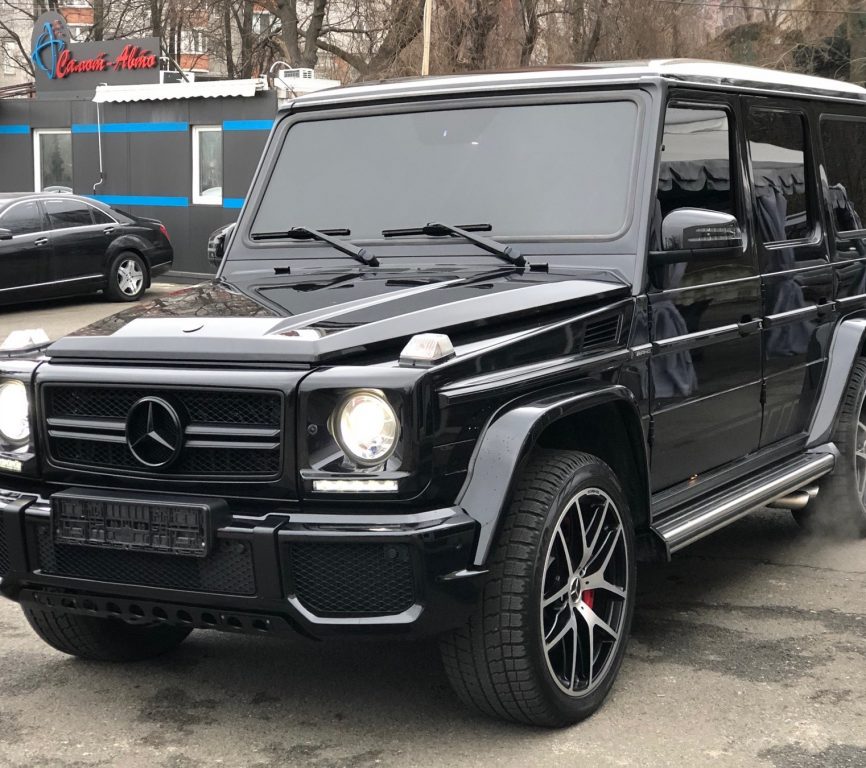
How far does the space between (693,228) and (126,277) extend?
49.3 feet

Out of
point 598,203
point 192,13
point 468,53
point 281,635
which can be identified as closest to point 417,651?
point 281,635

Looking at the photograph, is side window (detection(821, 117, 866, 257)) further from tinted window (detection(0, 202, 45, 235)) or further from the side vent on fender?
tinted window (detection(0, 202, 45, 235))

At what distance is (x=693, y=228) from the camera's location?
14.5 ft

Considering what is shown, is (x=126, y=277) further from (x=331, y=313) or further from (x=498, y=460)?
(x=498, y=460)

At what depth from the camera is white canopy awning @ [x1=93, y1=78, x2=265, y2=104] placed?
2211 cm

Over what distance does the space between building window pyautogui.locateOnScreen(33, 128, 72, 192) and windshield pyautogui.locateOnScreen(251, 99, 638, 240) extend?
23.2 metres

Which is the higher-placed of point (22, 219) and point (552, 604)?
point (22, 219)

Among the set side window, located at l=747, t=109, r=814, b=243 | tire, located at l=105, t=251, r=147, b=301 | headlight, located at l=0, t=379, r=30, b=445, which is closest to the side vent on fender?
side window, located at l=747, t=109, r=814, b=243

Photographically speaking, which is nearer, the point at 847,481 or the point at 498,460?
the point at 498,460

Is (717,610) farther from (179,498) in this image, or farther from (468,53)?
(468,53)

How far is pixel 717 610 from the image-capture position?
525cm

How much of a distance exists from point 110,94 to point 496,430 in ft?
75.1

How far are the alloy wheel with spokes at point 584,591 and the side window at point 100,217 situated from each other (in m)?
15.1

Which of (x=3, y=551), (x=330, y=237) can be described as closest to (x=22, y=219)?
(x=330, y=237)
